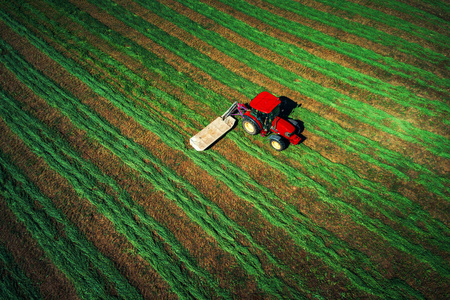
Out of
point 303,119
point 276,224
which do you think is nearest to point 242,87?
point 303,119

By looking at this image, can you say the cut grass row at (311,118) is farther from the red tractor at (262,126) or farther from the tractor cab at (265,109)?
the tractor cab at (265,109)

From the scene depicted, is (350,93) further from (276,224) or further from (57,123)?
(57,123)

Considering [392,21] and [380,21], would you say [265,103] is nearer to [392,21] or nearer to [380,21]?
[380,21]

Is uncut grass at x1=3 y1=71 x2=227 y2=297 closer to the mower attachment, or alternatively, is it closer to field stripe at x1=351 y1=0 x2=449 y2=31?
the mower attachment

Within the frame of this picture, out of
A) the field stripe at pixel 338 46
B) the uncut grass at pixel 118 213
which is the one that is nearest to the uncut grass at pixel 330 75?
the field stripe at pixel 338 46

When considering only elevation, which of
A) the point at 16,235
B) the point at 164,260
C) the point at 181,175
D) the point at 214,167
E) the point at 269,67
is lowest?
the point at 16,235

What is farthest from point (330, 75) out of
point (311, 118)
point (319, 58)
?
point (311, 118)
